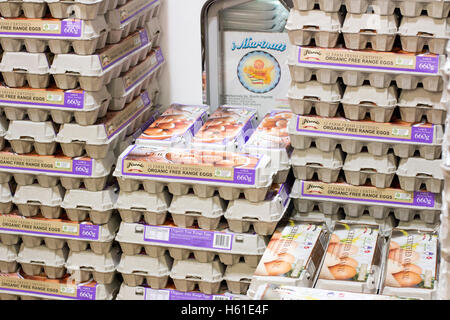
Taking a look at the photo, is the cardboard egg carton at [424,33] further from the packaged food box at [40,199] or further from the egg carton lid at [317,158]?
the packaged food box at [40,199]

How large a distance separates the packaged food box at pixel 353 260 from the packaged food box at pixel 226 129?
83 cm

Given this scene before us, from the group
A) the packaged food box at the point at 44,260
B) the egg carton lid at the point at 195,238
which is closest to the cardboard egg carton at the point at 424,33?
the egg carton lid at the point at 195,238

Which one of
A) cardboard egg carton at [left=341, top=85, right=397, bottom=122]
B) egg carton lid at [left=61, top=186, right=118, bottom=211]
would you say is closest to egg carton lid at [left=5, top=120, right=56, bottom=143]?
egg carton lid at [left=61, top=186, right=118, bottom=211]

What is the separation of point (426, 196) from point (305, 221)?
2.39 feet

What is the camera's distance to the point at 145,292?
4973mm

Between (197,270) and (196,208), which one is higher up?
(196,208)

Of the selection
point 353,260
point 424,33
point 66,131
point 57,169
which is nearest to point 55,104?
point 66,131

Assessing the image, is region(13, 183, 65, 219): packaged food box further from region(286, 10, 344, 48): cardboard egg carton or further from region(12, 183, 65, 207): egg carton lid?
region(286, 10, 344, 48): cardboard egg carton

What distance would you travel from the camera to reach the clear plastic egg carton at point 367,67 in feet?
14.4

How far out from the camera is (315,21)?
448cm

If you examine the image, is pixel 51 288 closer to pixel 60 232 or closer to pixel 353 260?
pixel 60 232

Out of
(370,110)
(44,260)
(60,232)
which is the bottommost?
(44,260)

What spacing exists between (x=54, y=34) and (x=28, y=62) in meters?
0.27
